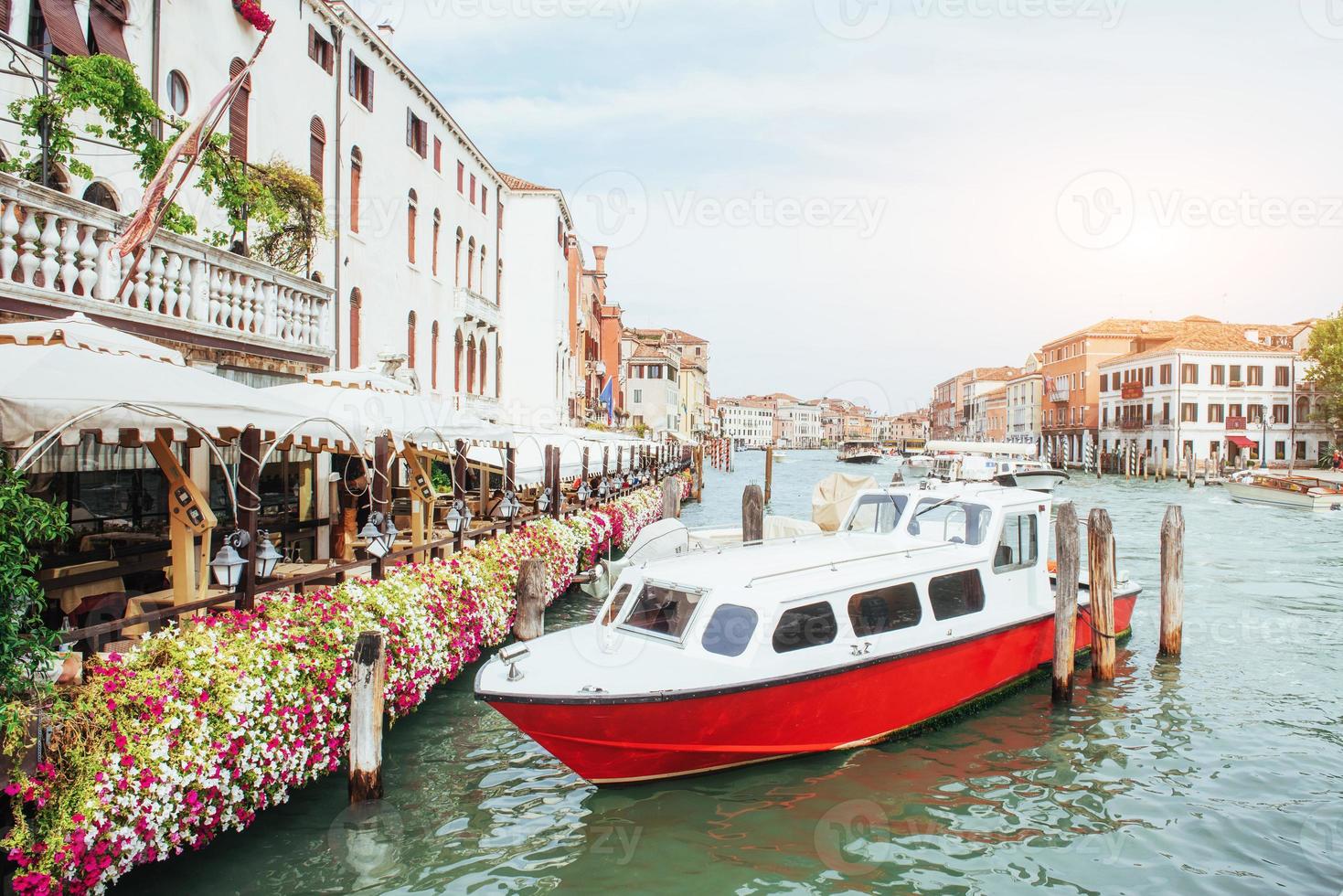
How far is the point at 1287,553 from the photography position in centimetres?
2512

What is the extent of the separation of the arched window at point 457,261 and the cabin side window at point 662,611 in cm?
1817

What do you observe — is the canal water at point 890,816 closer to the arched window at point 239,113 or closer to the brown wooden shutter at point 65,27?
the brown wooden shutter at point 65,27

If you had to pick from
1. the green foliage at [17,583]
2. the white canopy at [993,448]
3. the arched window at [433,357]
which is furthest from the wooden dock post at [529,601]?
the white canopy at [993,448]

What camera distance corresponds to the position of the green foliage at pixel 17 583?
461 centimetres

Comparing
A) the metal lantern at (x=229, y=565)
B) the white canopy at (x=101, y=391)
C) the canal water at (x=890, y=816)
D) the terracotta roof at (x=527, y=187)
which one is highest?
the terracotta roof at (x=527, y=187)

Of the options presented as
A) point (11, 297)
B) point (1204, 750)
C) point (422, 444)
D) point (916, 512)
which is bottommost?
point (1204, 750)

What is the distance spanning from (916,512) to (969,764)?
126 inches

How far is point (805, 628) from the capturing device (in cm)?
854

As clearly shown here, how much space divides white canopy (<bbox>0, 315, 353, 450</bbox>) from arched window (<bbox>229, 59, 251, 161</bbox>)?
819cm

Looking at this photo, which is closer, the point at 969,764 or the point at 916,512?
the point at 969,764

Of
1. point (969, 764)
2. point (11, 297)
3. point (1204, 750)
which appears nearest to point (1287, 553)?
point (1204, 750)

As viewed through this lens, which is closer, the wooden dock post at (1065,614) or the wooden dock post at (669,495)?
the wooden dock post at (1065,614)

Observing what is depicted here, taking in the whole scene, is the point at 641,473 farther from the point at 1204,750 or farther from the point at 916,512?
the point at 1204,750

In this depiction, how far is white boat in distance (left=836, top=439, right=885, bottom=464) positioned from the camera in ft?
387
